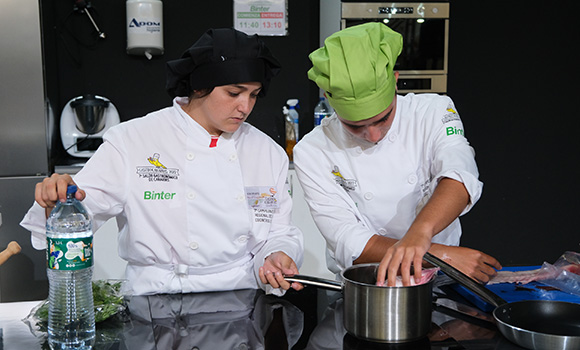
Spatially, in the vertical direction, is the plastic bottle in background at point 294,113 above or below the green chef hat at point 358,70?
below

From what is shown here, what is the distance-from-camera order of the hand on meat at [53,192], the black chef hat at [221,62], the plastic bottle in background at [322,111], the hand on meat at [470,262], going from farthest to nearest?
the plastic bottle in background at [322,111]
the black chef hat at [221,62]
the hand on meat at [470,262]
the hand on meat at [53,192]

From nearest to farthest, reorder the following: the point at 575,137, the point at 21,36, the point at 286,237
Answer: the point at 286,237 < the point at 21,36 < the point at 575,137

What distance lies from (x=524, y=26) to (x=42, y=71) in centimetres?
274

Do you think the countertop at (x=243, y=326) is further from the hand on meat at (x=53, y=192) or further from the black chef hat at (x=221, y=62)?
the black chef hat at (x=221, y=62)

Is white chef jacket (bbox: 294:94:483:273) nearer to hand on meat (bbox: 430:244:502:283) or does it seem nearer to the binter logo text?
the binter logo text

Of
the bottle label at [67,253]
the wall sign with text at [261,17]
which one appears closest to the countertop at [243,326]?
the bottle label at [67,253]

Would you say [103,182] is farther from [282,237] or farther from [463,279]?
[463,279]

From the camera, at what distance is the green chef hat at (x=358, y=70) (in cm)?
149

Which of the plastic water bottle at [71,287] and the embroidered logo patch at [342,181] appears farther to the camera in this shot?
the embroidered logo patch at [342,181]

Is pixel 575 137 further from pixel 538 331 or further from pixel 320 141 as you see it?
pixel 538 331

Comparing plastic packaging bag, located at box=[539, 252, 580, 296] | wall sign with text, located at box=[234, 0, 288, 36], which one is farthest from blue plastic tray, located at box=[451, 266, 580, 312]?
wall sign with text, located at box=[234, 0, 288, 36]

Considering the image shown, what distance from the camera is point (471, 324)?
4.00 ft

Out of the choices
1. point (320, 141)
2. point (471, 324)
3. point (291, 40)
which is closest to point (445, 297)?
point (471, 324)

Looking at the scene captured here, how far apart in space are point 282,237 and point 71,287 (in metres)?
0.66
